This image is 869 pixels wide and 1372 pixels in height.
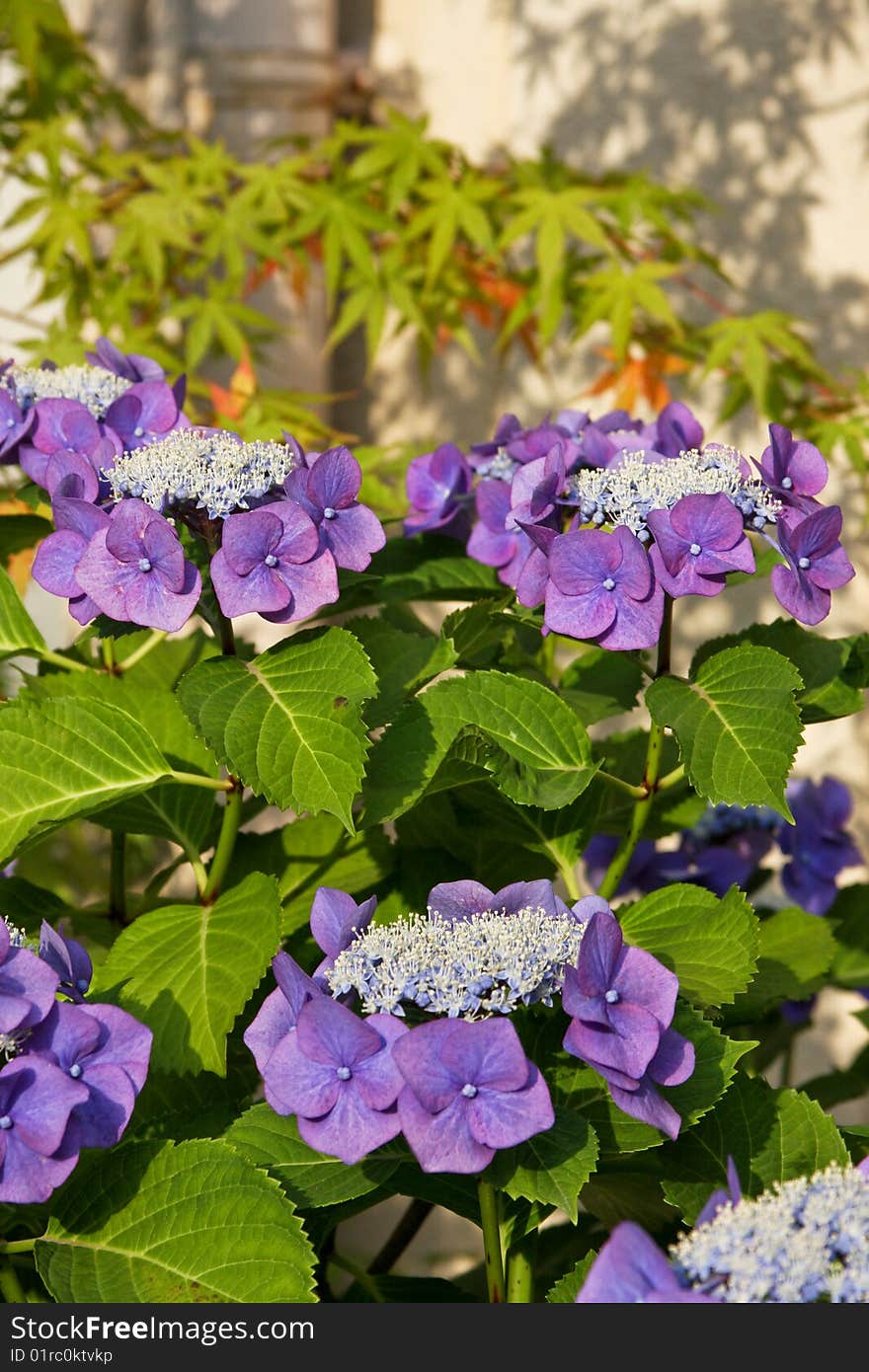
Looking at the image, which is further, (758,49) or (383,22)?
Answer: (383,22)

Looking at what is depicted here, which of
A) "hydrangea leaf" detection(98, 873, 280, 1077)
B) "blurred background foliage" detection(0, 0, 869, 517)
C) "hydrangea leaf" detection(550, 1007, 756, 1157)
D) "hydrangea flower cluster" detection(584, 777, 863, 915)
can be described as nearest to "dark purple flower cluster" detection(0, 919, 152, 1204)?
"hydrangea leaf" detection(98, 873, 280, 1077)

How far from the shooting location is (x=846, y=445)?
1.59 metres

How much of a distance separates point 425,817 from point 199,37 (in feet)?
5.85

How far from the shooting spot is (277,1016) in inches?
25.8

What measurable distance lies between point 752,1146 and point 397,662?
1.11ft

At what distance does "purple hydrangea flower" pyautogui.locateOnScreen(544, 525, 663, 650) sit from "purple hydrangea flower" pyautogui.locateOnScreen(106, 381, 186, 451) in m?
0.32

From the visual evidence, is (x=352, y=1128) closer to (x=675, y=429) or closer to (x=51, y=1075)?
(x=51, y=1075)

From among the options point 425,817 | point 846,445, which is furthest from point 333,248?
point 425,817

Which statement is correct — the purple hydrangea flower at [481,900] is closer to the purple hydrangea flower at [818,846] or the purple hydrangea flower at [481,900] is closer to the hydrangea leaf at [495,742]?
the hydrangea leaf at [495,742]

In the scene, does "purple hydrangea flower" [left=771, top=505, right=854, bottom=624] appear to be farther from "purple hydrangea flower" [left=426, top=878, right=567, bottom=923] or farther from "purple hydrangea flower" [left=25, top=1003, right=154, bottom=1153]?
"purple hydrangea flower" [left=25, top=1003, right=154, bottom=1153]

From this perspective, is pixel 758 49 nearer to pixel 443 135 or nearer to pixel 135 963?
pixel 443 135

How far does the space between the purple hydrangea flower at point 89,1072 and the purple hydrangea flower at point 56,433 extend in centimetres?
39

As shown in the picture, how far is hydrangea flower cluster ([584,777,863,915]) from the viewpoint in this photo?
47.5 inches

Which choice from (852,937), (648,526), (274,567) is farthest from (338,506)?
(852,937)
